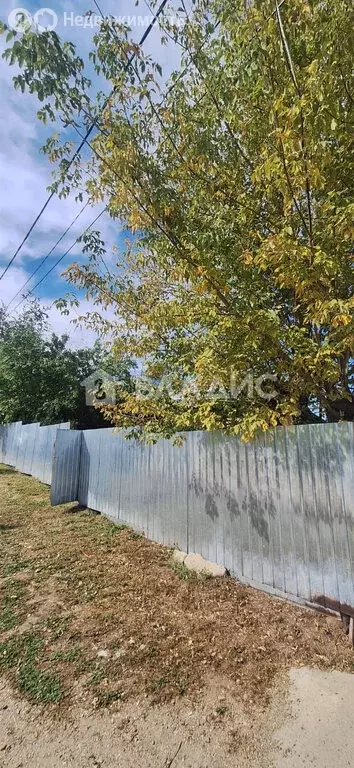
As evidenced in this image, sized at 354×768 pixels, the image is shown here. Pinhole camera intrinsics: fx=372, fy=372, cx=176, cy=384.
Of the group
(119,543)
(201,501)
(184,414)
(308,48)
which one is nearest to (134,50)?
(308,48)

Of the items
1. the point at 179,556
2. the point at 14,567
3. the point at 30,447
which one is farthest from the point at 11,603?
the point at 30,447

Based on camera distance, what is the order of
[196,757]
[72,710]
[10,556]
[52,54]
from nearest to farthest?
[196,757] → [72,710] → [52,54] → [10,556]

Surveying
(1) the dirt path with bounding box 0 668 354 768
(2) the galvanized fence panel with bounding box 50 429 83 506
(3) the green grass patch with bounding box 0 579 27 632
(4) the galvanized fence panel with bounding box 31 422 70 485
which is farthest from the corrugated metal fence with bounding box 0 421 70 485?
(1) the dirt path with bounding box 0 668 354 768

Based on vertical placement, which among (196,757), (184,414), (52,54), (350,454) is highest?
(52,54)

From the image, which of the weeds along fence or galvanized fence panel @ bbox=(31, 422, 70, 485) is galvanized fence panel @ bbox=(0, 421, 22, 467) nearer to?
galvanized fence panel @ bbox=(31, 422, 70, 485)

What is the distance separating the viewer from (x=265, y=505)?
144 inches

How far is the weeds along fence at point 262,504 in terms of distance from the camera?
307 cm

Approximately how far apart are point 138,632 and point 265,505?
1.58 m

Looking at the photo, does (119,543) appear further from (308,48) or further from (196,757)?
(308,48)

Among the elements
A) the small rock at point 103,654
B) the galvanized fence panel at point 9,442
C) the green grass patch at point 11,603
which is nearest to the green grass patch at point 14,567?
the green grass patch at point 11,603

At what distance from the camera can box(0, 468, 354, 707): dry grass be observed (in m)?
2.55

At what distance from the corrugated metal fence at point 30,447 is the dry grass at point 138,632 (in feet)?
18.0

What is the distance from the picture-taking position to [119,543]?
5.35 metres

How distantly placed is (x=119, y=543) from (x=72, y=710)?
3.07m
